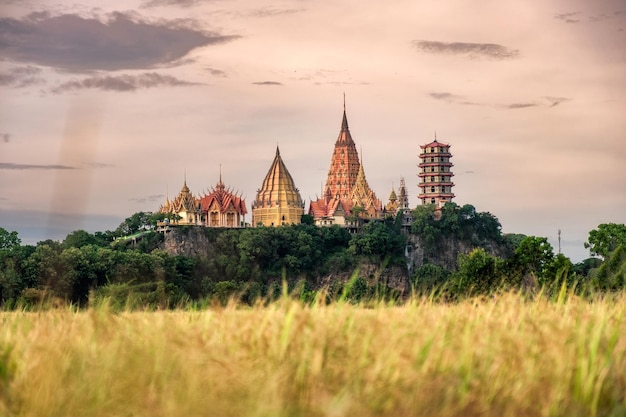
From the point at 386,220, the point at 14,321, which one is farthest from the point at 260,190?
the point at 14,321

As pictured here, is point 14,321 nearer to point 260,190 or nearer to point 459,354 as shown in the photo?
point 459,354

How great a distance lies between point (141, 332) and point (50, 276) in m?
46.7

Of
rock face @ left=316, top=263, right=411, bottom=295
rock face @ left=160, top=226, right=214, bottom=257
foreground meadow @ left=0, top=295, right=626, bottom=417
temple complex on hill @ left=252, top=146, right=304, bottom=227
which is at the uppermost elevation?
temple complex on hill @ left=252, top=146, right=304, bottom=227

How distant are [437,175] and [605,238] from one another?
44329 mm

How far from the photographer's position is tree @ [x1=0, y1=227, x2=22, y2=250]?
57875 millimetres

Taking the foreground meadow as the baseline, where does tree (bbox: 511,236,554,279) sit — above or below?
above

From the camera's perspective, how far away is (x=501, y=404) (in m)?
4.82

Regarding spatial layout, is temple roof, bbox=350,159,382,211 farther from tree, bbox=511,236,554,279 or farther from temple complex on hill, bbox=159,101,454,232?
tree, bbox=511,236,554,279

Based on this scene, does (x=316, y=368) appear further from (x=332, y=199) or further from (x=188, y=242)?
(x=332, y=199)

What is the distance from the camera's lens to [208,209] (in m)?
76.1

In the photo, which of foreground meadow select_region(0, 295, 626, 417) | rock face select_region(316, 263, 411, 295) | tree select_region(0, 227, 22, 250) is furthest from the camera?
rock face select_region(316, 263, 411, 295)

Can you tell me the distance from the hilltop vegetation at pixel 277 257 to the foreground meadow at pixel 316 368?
2913 cm

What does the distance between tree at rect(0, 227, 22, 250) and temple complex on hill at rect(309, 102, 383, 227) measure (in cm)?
2896

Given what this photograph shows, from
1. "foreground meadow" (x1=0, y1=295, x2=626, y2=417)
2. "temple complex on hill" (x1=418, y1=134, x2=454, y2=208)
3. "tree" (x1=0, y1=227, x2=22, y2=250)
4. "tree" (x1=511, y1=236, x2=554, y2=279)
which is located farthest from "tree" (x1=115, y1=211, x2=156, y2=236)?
"foreground meadow" (x1=0, y1=295, x2=626, y2=417)
